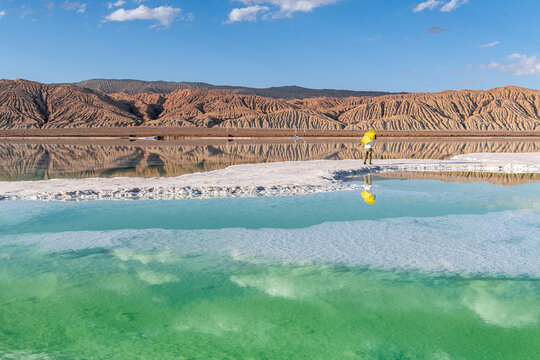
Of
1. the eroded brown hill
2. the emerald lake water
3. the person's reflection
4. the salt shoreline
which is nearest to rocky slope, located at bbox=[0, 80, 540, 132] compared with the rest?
the eroded brown hill

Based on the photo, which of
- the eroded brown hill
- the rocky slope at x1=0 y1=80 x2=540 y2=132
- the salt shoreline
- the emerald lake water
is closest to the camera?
the emerald lake water

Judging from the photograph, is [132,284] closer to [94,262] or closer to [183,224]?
[94,262]

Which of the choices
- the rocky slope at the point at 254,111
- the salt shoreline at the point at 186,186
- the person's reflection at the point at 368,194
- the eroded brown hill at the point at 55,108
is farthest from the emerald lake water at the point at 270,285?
the eroded brown hill at the point at 55,108

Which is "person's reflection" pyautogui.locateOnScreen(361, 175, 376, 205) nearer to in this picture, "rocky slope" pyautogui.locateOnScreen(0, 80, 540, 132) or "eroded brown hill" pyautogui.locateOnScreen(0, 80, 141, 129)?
"rocky slope" pyautogui.locateOnScreen(0, 80, 540, 132)

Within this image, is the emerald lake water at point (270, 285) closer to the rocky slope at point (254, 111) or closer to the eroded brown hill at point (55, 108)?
the rocky slope at point (254, 111)

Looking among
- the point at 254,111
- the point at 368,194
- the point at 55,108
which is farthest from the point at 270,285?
the point at 55,108

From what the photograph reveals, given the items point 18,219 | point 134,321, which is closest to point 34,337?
point 134,321

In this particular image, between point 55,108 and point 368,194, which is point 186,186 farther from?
point 55,108
